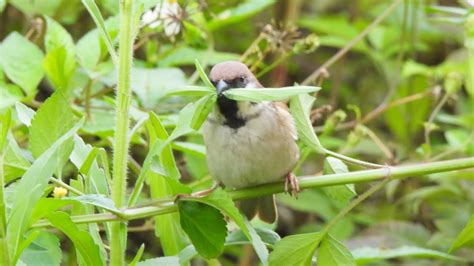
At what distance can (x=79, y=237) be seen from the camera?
1.28 metres

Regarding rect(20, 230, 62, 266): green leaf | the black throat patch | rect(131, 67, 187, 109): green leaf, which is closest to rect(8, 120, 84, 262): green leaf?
rect(20, 230, 62, 266): green leaf

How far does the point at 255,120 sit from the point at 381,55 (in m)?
1.41

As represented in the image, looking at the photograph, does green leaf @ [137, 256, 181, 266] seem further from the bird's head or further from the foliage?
the bird's head

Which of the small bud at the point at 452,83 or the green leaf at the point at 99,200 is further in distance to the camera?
the small bud at the point at 452,83

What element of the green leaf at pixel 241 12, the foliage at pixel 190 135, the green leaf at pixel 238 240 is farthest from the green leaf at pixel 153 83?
the green leaf at pixel 238 240

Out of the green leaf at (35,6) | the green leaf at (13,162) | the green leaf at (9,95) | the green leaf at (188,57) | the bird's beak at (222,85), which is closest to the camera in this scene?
the green leaf at (13,162)

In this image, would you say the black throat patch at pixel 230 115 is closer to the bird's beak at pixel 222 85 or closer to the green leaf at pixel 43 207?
the bird's beak at pixel 222 85

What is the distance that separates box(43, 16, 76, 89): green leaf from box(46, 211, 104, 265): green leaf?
70 centimetres

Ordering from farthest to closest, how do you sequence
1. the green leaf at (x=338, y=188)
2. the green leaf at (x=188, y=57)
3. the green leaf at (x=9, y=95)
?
the green leaf at (x=188, y=57), the green leaf at (x=9, y=95), the green leaf at (x=338, y=188)

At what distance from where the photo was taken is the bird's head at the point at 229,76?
192 centimetres

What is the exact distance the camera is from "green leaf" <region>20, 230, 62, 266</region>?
143 cm

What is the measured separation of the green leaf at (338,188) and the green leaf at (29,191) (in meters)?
0.51

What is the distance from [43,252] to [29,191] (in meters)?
0.31

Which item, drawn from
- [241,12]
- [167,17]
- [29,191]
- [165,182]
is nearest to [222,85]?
[167,17]
